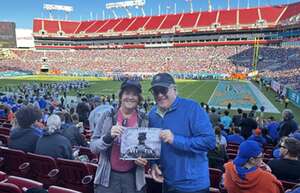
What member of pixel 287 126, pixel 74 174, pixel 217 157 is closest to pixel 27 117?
pixel 74 174

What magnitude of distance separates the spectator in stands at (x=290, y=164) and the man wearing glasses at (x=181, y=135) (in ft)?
5.77

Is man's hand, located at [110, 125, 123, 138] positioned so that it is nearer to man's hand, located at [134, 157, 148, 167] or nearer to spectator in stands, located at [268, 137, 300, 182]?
man's hand, located at [134, 157, 148, 167]

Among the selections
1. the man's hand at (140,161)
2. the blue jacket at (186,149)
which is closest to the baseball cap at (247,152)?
the blue jacket at (186,149)

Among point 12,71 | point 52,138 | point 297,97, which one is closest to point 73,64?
point 12,71

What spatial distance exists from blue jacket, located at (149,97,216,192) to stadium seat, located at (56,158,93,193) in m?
1.56

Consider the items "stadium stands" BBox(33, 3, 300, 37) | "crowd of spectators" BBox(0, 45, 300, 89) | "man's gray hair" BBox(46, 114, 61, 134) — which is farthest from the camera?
"stadium stands" BBox(33, 3, 300, 37)

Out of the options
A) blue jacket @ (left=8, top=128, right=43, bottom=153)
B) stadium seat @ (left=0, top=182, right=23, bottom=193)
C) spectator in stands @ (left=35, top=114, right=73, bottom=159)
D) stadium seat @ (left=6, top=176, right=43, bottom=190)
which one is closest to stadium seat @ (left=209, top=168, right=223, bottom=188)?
spectator in stands @ (left=35, top=114, right=73, bottom=159)

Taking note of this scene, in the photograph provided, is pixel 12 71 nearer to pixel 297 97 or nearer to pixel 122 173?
pixel 297 97

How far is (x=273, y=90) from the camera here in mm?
37656

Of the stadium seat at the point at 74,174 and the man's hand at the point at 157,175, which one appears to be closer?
the man's hand at the point at 157,175

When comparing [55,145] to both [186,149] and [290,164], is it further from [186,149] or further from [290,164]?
[290,164]

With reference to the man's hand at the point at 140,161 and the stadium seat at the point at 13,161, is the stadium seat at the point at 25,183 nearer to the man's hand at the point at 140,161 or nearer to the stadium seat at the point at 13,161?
the man's hand at the point at 140,161

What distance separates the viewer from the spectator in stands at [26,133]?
545 centimetres

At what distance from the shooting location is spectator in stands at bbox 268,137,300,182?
4.62 meters
